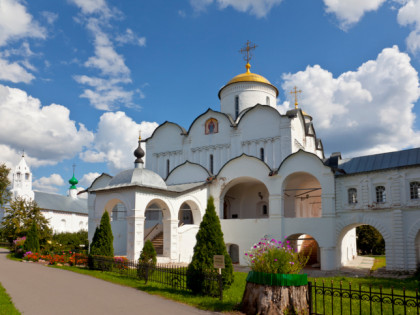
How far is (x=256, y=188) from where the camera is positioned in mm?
23141

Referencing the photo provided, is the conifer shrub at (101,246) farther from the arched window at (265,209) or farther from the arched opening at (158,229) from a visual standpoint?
the arched window at (265,209)

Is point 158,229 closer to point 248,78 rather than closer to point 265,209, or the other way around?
point 265,209

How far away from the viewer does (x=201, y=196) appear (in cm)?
2017

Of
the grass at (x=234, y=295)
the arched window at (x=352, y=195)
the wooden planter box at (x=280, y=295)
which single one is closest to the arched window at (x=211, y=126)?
the arched window at (x=352, y=195)

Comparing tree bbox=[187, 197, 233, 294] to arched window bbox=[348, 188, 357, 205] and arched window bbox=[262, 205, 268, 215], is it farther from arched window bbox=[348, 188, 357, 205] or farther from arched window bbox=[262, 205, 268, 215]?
arched window bbox=[262, 205, 268, 215]

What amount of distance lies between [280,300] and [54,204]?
4015cm

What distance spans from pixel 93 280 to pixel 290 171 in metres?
10.3

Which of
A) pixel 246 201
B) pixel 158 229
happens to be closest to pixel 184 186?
pixel 158 229

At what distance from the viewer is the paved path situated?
7.85 meters

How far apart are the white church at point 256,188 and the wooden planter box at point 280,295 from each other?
9.75 meters

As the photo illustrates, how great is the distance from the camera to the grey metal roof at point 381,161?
15969 millimetres

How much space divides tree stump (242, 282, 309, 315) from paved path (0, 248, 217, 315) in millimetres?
1260

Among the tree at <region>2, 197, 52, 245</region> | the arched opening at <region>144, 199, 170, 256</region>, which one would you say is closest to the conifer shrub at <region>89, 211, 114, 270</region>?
the arched opening at <region>144, 199, 170, 256</region>

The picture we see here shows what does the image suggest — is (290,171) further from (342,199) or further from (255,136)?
(255,136)
